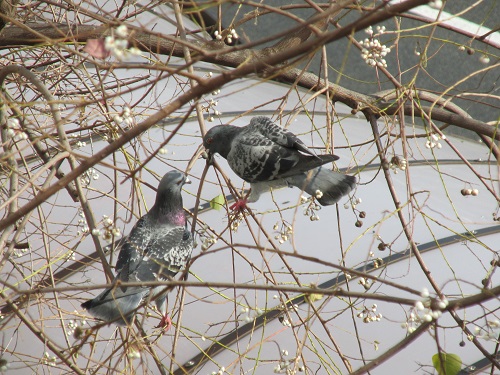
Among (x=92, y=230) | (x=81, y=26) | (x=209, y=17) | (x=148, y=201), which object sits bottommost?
(x=92, y=230)

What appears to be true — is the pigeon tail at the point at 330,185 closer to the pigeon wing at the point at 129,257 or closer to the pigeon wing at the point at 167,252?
the pigeon wing at the point at 167,252

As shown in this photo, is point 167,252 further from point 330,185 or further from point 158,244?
point 330,185

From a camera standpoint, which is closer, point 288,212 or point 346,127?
point 288,212

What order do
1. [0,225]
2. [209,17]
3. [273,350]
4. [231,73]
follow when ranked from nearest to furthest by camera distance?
[231,73] < [0,225] < [273,350] < [209,17]

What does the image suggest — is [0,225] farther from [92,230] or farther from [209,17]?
[209,17]

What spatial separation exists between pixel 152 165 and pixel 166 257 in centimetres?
123

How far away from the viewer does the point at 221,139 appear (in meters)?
2.50

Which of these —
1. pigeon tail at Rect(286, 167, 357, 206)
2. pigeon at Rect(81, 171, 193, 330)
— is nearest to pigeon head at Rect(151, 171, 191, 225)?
pigeon at Rect(81, 171, 193, 330)

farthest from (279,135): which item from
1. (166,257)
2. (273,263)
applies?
(273,263)

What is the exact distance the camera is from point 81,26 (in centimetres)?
266

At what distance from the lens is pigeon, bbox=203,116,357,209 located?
2299 mm

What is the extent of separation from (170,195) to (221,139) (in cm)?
32

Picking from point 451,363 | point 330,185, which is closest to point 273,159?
point 330,185

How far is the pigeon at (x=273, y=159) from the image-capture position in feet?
7.54
